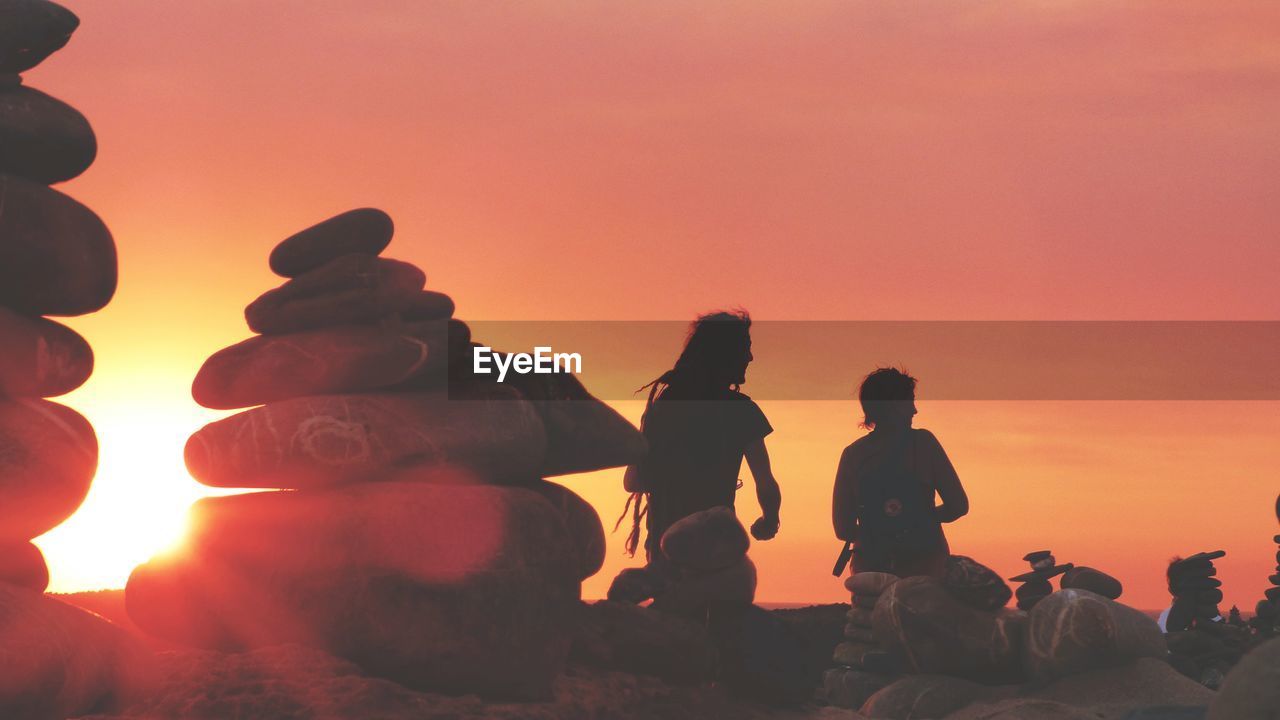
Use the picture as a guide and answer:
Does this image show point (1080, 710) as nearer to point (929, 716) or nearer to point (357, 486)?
point (929, 716)

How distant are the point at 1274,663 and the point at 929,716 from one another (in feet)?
16.9

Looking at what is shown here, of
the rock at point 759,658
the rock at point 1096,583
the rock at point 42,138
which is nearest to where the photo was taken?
the rock at point 42,138

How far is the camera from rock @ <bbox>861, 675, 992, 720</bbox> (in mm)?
12922

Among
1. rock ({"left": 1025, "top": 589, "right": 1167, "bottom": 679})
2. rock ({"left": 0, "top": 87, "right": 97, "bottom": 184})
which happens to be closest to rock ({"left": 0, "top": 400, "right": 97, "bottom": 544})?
rock ({"left": 0, "top": 87, "right": 97, "bottom": 184})

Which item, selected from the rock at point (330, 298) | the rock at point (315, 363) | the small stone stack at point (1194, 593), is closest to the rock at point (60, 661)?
the rock at point (315, 363)

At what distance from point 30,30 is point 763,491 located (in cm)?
619

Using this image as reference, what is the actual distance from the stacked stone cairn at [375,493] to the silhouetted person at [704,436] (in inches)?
16.0

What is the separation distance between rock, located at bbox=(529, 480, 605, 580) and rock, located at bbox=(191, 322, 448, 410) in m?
1.35

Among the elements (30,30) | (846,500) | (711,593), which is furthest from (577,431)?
(30,30)

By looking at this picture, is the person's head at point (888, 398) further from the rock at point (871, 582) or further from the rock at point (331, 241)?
the rock at point (331, 241)

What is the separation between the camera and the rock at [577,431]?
11469 mm

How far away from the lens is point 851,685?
45.6 ft

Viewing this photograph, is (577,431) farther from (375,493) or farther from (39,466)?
(39,466)

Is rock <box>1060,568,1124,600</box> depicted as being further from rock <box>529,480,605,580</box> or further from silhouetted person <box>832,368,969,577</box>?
rock <box>529,480,605,580</box>
